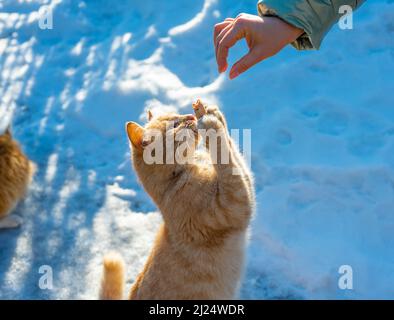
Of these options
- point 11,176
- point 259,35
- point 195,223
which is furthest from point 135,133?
point 11,176

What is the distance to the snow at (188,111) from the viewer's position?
320cm

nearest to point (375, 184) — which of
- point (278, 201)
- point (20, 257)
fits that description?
point (278, 201)

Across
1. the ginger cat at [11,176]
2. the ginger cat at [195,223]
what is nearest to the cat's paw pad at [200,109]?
the ginger cat at [195,223]

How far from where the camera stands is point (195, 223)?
8.39ft

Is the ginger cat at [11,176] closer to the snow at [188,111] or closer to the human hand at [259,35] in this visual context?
the snow at [188,111]

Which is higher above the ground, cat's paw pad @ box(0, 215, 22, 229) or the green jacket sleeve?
the green jacket sleeve

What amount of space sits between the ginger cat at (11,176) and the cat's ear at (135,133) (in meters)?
1.48

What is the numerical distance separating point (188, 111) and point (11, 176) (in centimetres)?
148

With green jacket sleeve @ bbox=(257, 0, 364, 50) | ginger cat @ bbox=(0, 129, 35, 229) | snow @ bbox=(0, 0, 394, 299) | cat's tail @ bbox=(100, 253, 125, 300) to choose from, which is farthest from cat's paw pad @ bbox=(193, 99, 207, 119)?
ginger cat @ bbox=(0, 129, 35, 229)

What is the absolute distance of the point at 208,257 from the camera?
8.52 ft

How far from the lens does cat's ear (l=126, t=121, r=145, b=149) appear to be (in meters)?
2.60

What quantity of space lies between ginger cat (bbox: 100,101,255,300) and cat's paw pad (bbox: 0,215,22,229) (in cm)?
126

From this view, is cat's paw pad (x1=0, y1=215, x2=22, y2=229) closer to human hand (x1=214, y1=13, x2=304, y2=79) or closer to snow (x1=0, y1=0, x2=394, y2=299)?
snow (x1=0, y1=0, x2=394, y2=299)
